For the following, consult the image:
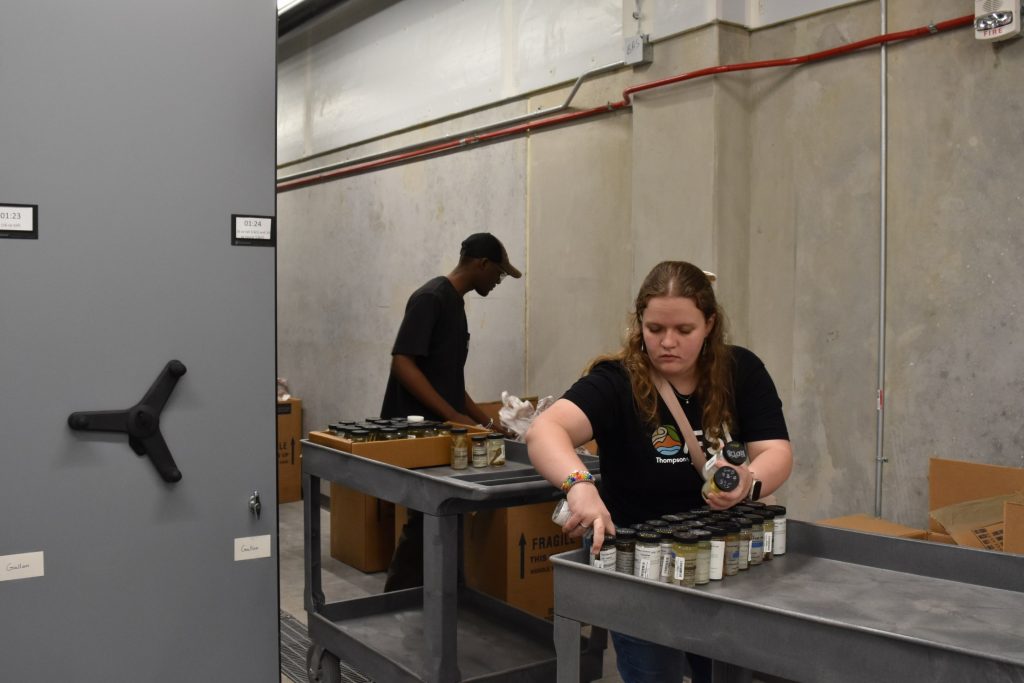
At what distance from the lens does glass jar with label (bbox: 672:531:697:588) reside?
4.86 feet

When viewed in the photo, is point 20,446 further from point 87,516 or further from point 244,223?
point 244,223

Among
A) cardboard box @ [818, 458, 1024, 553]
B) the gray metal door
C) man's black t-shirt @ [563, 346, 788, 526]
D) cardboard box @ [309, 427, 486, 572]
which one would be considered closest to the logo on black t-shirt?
man's black t-shirt @ [563, 346, 788, 526]

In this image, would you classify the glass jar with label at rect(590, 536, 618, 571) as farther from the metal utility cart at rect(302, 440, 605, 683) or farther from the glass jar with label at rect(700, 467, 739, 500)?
the metal utility cart at rect(302, 440, 605, 683)

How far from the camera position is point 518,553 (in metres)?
3.20

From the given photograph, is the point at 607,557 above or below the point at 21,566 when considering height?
above

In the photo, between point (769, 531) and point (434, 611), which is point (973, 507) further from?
point (434, 611)

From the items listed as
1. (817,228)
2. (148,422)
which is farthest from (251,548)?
(817,228)

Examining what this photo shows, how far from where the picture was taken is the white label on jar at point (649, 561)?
149 centimetres

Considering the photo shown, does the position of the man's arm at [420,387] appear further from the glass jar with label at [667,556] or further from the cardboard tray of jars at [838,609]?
the glass jar with label at [667,556]

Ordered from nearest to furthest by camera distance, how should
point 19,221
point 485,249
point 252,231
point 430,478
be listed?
point 19,221, point 252,231, point 430,478, point 485,249

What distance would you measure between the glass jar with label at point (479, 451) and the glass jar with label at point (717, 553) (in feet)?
3.99

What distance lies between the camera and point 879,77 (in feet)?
9.43

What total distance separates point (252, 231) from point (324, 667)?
4.76 ft

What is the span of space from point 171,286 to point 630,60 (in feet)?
7.04
